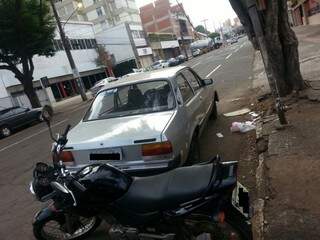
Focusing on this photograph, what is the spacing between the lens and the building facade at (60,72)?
33.8m

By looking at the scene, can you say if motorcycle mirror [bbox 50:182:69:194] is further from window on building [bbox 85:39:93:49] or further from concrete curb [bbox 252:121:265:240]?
window on building [bbox 85:39:93:49]

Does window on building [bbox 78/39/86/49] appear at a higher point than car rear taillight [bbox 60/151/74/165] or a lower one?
higher

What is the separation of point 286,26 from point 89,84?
136ft

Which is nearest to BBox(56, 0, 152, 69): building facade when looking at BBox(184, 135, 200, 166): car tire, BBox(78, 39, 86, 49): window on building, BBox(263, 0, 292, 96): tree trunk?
BBox(78, 39, 86, 49): window on building

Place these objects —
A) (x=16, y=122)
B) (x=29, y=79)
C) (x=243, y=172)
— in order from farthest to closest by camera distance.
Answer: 1. (x=29, y=79)
2. (x=16, y=122)
3. (x=243, y=172)

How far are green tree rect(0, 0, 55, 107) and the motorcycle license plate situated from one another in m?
21.7

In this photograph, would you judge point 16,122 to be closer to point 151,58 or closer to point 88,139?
point 88,139

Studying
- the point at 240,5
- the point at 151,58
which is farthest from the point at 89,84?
the point at 240,5

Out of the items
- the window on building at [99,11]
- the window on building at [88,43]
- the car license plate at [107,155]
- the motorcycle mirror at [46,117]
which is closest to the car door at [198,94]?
the car license plate at [107,155]

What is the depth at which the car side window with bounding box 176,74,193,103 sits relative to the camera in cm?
620

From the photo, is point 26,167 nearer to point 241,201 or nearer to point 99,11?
point 241,201

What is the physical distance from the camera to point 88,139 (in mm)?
5094

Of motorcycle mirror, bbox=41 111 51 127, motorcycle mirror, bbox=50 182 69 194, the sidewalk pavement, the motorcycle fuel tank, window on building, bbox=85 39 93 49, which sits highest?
window on building, bbox=85 39 93 49

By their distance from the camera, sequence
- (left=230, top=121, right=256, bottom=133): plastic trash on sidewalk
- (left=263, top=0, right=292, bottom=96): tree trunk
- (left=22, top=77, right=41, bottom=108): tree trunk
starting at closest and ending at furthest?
(left=230, top=121, right=256, bottom=133): plastic trash on sidewalk < (left=263, top=0, right=292, bottom=96): tree trunk < (left=22, top=77, right=41, bottom=108): tree trunk
